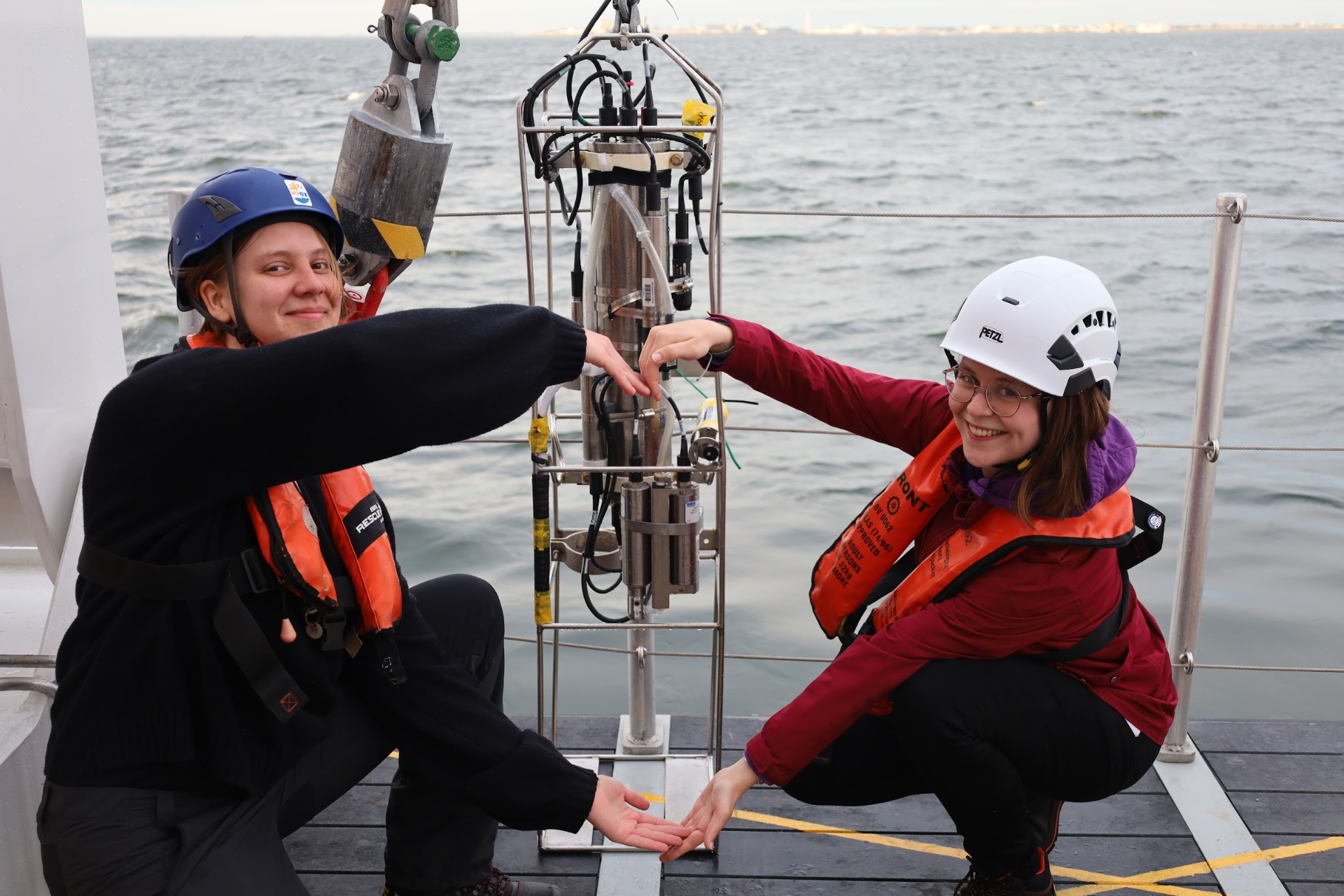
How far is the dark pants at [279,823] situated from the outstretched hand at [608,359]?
0.47 metres

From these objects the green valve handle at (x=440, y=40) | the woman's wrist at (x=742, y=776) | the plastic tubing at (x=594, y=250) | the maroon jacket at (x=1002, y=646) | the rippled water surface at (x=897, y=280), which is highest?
the green valve handle at (x=440, y=40)

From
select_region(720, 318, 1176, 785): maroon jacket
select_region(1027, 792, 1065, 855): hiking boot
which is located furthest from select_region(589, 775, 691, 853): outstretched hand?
select_region(1027, 792, 1065, 855): hiking boot

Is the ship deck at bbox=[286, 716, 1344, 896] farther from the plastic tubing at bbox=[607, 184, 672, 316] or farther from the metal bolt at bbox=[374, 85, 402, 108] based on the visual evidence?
the metal bolt at bbox=[374, 85, 402, 108]

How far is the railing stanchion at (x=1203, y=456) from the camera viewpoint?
2.09m

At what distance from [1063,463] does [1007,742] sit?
419mm

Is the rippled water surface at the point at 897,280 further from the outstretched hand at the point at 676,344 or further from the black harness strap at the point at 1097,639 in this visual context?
the black harness strap at the point at 1097,639

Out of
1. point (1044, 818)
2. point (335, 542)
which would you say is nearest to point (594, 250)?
point (335, 542)

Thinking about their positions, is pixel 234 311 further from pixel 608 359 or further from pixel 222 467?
pixel 608 359

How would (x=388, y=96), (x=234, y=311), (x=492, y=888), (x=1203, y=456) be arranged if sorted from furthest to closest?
(x=1203, y=456), (x=492, y=888), (x=388, y=96), (x=234, y=311)

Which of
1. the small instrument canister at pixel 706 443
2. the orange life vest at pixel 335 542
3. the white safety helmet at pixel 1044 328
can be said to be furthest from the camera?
the small instrument canister at pixel 706 443

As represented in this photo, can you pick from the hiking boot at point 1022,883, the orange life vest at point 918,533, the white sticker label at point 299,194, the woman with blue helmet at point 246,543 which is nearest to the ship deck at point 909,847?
the hiking boot at point 1022,883

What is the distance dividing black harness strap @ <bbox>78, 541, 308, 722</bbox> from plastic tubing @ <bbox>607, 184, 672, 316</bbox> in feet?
2.54

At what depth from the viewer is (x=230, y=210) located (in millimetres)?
1370

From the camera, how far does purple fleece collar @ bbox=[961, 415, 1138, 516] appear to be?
5.30ft
